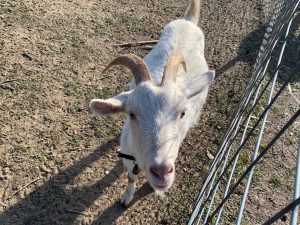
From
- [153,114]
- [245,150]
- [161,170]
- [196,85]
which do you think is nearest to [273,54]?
[245,150]

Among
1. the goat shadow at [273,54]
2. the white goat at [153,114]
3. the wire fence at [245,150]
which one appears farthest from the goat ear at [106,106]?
the goat shadow at [273,54]

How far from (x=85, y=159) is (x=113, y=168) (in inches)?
16.6

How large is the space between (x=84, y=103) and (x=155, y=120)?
2.64 metres

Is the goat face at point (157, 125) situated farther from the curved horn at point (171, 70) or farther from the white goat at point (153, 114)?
the curved horn at point (171, 70)

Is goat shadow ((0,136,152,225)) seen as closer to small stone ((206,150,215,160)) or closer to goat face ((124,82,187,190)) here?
small stone ((206,150,215,160))

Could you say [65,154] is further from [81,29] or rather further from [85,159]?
[81,29]

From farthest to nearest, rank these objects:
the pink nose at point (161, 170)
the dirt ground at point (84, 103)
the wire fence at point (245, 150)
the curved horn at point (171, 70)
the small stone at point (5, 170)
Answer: the small stone at point (5, 170), the dirt ground at point (84, 103), the curved horn at point (171, 70), the pink nose at point (161, 170), the wire fence at point (245, 150)

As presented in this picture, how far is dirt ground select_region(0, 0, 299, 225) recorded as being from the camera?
434cm

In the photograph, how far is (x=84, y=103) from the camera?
5422 mm

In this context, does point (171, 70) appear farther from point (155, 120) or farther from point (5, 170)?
point (5, 170)

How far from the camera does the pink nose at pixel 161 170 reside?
111 inches

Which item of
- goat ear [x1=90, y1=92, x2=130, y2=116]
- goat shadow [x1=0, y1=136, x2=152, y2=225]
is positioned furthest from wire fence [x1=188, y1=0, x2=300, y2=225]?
goat ear [x1=90, y1=92, x2=130, y2=116]

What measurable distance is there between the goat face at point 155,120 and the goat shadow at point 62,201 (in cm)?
123

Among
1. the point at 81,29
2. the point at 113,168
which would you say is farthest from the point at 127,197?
the point at 81,29
